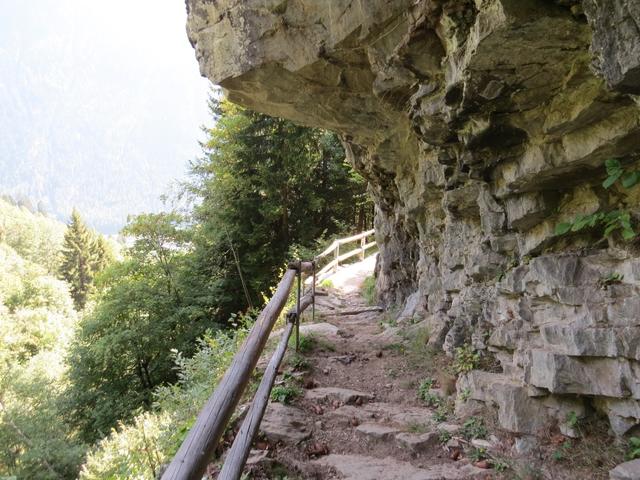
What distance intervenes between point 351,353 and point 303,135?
1203 cm

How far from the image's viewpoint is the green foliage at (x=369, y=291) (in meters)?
11.1

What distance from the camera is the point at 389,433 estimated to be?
12.0 ft

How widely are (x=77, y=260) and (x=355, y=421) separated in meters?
49.3

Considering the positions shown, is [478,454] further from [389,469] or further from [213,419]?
[213,419]

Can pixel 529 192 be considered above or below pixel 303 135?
below

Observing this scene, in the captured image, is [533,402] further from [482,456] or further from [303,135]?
[303,135]

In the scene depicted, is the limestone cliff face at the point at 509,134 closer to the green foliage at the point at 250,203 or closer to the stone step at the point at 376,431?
the stone step at the point at 376,431

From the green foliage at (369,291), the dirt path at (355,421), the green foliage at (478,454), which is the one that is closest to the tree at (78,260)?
the green foliage at (369,291)

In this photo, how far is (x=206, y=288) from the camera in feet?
49.4

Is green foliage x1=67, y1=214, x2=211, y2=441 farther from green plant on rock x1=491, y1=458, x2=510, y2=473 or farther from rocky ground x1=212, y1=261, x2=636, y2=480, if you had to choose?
green plant on rock x1=491, y1=458, x2=510, y2=473

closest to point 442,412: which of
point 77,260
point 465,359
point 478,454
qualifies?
point 465,359

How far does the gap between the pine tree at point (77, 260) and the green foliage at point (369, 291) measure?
134ft

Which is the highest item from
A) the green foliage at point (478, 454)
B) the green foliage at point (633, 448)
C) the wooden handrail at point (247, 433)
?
the wooden handrail at point (247, 433)

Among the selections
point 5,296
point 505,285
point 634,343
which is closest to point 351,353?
point 505,285
